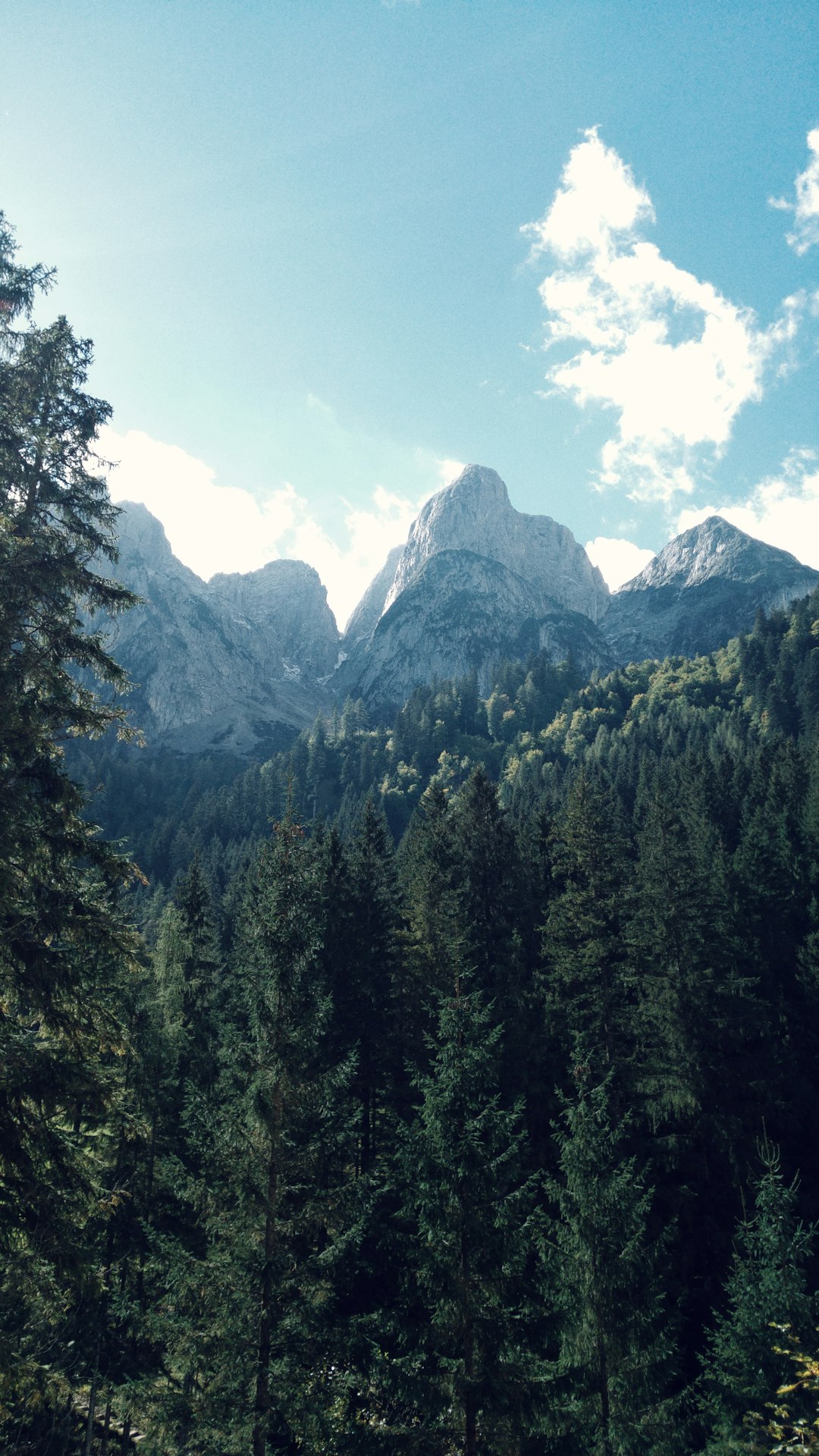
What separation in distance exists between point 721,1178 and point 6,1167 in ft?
81.4

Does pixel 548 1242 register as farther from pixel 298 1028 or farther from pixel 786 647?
pixel 786 647

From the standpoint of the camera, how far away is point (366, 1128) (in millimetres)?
26812

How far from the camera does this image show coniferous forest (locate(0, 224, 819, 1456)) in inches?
427

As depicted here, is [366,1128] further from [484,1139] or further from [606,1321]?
[606,1321]

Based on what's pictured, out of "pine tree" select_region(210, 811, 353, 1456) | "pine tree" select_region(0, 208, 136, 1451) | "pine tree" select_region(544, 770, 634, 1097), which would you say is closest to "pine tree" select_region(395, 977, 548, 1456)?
"pine tree" select_region(210, 811, 353, 1456)

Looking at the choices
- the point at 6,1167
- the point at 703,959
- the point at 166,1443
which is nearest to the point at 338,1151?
the point at 166,1443

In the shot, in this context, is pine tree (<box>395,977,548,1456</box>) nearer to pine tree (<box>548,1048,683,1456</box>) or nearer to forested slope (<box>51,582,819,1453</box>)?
forested slope (<box>51,582,819,1453</box>)

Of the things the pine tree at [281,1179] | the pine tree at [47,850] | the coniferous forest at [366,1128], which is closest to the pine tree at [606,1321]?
the coniferous forest at [366,1128]

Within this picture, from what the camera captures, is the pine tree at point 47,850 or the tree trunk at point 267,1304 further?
the tree trunk at point 267,1304

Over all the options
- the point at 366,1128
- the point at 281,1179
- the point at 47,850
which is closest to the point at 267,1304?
the point at 281,1179

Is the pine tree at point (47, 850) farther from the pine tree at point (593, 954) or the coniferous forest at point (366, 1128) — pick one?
the pine tree at point (593, 954)

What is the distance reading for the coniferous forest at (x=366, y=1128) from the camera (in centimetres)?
1084

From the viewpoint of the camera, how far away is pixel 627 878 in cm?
3884

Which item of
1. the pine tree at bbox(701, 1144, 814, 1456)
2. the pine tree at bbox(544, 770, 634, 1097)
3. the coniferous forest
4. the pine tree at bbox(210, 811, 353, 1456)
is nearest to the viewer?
the coniferous forest
